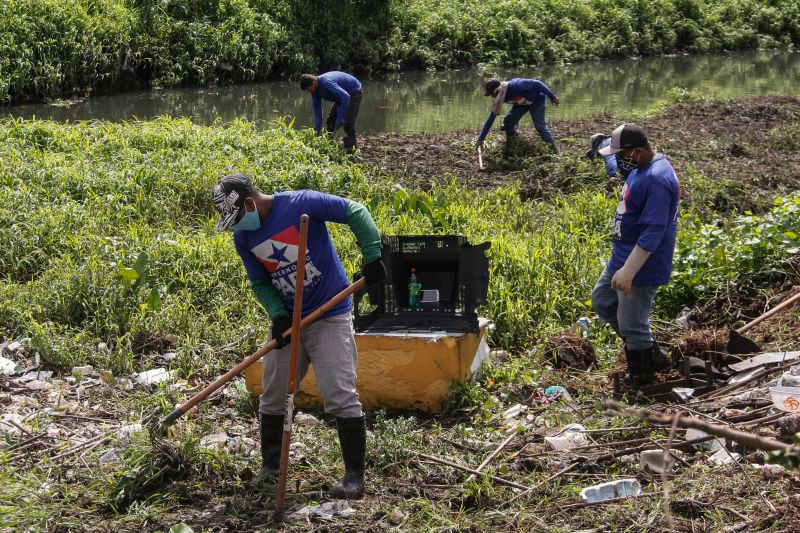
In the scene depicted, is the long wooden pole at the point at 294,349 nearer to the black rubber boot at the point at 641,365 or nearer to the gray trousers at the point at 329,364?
the gray trousers at the point at 329,364

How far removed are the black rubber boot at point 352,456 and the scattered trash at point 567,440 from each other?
3.40 ft

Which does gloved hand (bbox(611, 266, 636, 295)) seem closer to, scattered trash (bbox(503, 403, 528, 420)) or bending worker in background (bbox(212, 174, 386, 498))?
scattered trash (bbox(503, 403, 528, 420))

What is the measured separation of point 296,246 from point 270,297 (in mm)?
322

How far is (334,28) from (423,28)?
2.57 meters

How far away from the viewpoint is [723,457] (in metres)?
4.77

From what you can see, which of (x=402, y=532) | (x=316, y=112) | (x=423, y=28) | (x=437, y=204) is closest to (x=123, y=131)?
(x=316, y=112)

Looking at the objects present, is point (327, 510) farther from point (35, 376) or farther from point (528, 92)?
point (528, 92)

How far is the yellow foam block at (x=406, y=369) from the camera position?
6031 mm

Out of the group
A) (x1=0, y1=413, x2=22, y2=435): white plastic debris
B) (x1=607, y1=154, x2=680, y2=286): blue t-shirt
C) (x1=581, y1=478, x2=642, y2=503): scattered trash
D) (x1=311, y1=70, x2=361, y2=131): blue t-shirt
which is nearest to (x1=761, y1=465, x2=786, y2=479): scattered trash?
(x1=581, y1=478, x2=642, y2=503): scattered trash

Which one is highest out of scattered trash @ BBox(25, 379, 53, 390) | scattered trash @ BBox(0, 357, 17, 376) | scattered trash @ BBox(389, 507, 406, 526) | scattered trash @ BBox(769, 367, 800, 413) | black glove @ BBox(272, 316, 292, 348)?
black glove @ BBox(272, 316, 292, 348)

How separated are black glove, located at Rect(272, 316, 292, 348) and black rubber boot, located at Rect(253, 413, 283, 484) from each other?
453mm

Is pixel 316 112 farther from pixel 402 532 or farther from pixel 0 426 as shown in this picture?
pixel 402 532

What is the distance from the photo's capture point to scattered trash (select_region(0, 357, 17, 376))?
6595 millimetres

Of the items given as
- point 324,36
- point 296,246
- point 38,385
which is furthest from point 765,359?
point 324,36
